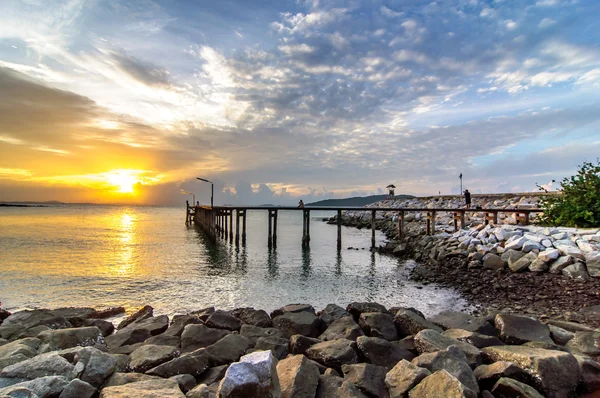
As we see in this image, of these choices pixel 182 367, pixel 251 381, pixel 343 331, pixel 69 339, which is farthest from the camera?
pixel 343 331

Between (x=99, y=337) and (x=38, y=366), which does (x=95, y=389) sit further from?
(x=99, y=337)

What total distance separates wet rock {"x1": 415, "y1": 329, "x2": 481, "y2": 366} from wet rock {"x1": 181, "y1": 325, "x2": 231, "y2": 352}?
3858mm

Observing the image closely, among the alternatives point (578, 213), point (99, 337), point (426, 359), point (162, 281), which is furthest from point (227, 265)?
point (578, 213)

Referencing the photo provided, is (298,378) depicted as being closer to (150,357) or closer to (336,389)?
(336,389)

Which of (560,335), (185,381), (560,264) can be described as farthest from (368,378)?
(560,264)

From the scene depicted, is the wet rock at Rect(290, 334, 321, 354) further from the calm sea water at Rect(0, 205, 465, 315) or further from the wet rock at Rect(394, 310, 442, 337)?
the calm sea water at Rect(0, 205, 465, 315)

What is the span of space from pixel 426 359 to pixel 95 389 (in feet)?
14.0

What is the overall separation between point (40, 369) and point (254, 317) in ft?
Result: 15.6

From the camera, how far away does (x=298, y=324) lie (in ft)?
24.3

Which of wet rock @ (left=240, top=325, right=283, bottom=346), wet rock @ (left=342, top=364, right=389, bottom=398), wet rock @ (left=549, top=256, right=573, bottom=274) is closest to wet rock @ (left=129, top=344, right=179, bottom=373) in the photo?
wet rock @ (left=240, top=325, right=283, bottom=346)

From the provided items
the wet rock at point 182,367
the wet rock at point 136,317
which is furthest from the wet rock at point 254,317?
the wet rock at point 182,367

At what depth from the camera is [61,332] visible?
6.06 meters

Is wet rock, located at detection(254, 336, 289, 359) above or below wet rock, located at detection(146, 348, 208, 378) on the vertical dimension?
below

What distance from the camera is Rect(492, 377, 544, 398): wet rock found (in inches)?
156
